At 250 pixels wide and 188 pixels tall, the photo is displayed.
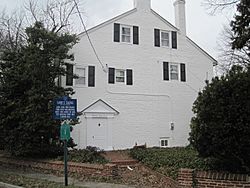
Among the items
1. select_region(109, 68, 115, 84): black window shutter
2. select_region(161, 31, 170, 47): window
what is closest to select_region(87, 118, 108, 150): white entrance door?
select_region(109, 68, 115, 84): black window shutter

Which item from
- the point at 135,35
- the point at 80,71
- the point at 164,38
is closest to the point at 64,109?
the point at 80,71

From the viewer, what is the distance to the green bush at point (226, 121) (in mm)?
9555

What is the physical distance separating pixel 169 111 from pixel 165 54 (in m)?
4.10

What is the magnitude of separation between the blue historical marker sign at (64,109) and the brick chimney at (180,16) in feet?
55.0

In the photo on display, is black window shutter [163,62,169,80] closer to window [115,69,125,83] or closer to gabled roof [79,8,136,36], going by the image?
window [115,69,125,83]

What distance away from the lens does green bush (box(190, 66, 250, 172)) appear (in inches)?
376

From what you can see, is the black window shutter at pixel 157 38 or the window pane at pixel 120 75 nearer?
the window pane at pixel 120 75

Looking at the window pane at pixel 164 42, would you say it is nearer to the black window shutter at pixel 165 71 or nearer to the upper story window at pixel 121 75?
the black window shutter at pixel 165 71

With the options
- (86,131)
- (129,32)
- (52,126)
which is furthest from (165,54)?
(52,126)

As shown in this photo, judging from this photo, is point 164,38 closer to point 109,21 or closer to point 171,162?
point 109,21

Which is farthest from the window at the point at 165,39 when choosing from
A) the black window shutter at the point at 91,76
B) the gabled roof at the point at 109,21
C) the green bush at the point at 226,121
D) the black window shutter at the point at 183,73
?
the green bush at the point at 226,121

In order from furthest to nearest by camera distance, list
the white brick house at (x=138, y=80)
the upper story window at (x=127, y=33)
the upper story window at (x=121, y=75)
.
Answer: the upper story window at (x=127, y=33) → the upper story window at (x=121, y=75) → the white brick house at (x=138, y=80)

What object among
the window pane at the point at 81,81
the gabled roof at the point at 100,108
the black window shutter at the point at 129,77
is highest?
the black window shutter at the point at 129,77

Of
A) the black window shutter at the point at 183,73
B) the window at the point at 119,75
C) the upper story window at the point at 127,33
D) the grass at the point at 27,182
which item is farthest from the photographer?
the black window shutter at the point at 183,73
